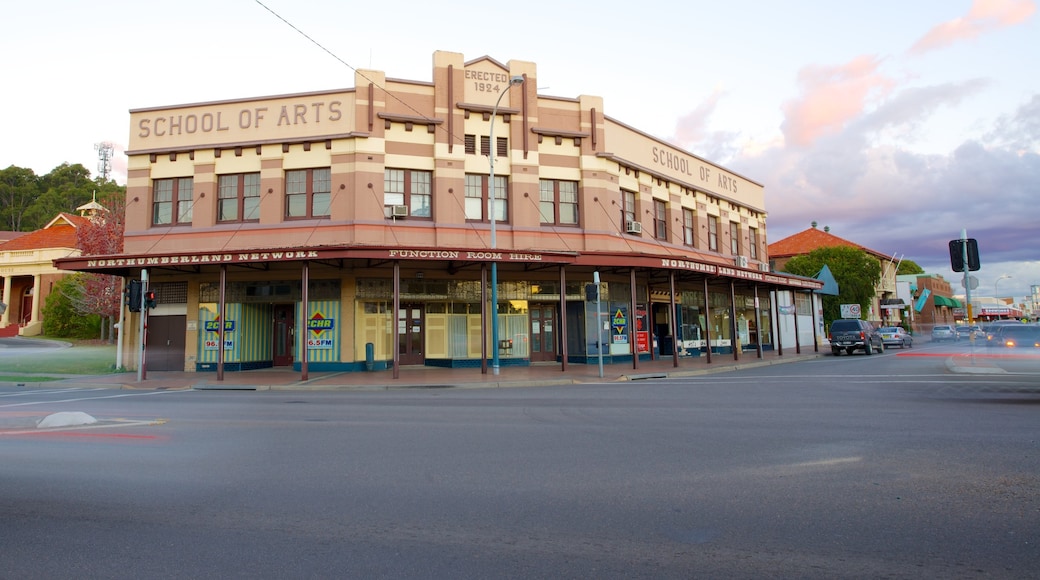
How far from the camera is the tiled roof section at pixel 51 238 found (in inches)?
1932

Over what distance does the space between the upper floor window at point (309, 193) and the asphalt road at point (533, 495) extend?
1413 centimetres

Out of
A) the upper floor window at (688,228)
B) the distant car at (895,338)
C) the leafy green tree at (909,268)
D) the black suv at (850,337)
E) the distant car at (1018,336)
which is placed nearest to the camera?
the distant car at (1018,336)

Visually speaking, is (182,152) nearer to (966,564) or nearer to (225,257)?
(225,257)

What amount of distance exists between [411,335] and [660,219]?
45.1 feet

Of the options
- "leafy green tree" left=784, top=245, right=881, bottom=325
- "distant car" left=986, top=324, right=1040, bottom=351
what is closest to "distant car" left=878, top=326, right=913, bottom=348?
"leafy green tree" left=784, top=245, right=881, bottom=325

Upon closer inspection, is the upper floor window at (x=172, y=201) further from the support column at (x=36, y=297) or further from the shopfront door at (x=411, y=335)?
the support column at (x=36, y=297)

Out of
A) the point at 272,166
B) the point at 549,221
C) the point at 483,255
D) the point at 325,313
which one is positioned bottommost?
the point at 325,313

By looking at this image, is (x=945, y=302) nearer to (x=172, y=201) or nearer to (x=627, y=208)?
(x=627, y=208)

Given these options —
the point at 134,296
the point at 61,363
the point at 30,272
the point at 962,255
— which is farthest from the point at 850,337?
the point at 30,272

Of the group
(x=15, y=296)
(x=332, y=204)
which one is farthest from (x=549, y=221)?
(x=15, y=296)

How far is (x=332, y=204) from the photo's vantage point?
23.5 m

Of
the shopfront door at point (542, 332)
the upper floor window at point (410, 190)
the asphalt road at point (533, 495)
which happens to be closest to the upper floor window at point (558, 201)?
the shopfront door at point (542, 332)

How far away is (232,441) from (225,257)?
45.0ft

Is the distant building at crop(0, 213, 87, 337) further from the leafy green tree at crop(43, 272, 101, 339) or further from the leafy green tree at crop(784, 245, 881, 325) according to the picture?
the leafy green tree at crop(784, 245, 881, 325)
